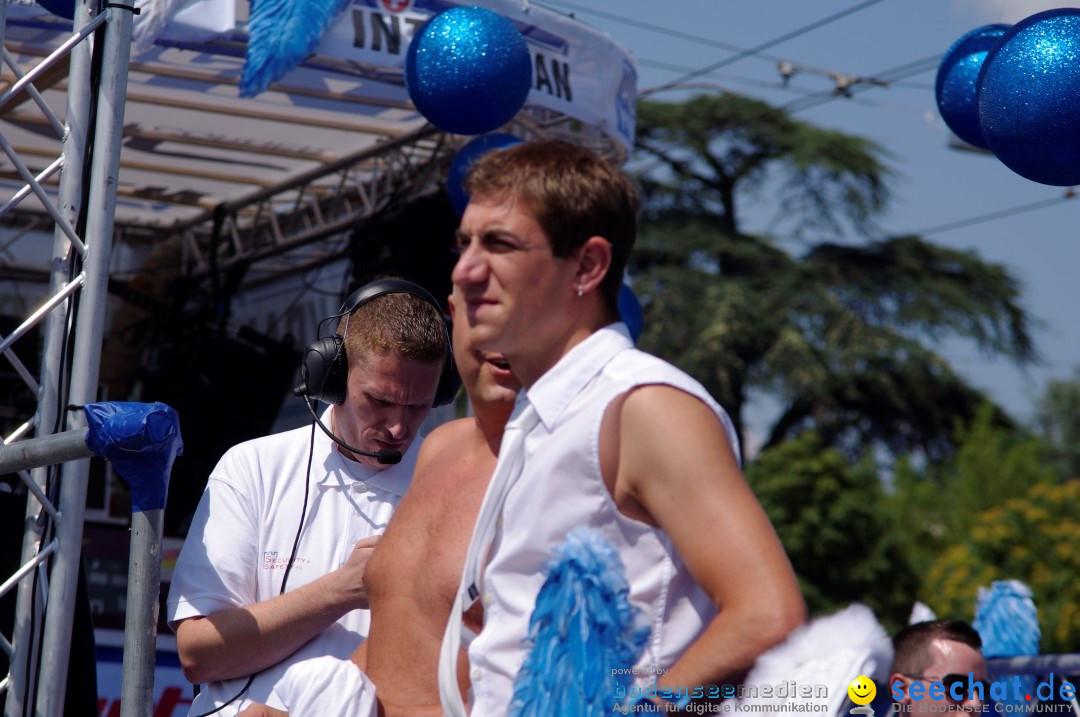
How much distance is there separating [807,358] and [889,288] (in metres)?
2.85

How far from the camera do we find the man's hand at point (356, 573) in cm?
227

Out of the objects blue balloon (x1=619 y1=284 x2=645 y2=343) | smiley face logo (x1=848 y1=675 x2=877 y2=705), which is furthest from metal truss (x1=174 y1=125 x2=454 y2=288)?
smiley face logo (x1=848 y1=675 x2=877 y2=705)

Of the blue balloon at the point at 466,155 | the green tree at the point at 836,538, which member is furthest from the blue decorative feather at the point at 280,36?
the green tree at the point at 836,538

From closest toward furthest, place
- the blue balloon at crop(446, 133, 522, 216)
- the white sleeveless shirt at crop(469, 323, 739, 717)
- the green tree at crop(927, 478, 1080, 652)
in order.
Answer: the white sleeveless shirt at crop(469, 323, 739, 717), the blue balloon at crop(446, 133, 522, 216), the green tree at crop(927, 478, 1080, 652)

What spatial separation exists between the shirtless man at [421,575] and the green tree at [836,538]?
16.1m

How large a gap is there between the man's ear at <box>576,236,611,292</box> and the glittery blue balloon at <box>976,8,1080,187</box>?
5.41ft

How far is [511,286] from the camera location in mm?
1630

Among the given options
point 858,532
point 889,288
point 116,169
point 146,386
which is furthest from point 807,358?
point 116,169

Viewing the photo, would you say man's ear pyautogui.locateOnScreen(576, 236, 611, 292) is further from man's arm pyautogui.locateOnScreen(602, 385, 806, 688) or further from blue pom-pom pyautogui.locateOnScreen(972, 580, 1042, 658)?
blue pom-pom pyautogui.locateOnScreen(972, 580, 1042, 658)

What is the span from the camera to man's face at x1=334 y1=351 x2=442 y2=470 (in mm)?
2586

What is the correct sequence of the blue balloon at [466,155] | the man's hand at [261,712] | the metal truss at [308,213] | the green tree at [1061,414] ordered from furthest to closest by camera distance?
the green tree at [1061,414]
the metal truss at [308,213]
the blue balloon at [466,155]
the man's hand at [261,712]

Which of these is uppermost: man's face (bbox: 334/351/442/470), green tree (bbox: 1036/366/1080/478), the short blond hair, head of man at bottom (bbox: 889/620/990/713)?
the short blond hair

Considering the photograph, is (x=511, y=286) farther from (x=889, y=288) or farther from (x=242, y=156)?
(x=889, y=288)

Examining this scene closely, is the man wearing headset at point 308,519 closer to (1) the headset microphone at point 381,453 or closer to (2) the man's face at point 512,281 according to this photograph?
(1) the headset microphone at point 381,453
